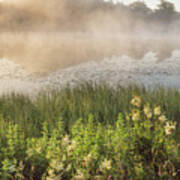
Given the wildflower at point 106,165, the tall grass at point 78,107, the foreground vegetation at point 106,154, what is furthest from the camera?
A: the tall grass at point 78,107

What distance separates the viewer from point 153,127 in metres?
4.75

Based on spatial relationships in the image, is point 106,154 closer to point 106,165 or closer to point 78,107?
point 106,165

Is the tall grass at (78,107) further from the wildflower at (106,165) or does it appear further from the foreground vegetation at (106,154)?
the wildflower at (106,165)

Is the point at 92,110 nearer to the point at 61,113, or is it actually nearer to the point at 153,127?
the point at 61,113

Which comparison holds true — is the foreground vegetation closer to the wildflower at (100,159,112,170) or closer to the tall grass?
the wildflower at (100,159,112,170)

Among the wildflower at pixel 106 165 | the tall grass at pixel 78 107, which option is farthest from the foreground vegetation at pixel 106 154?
the tall grass at pixel 78 107

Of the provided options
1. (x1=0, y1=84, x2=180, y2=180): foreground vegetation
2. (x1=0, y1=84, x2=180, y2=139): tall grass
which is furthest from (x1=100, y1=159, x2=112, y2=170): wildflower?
(x1=0, y1=84, x2=180, y2=139): tall grass

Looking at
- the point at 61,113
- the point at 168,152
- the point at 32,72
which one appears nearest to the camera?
the point at 168,152

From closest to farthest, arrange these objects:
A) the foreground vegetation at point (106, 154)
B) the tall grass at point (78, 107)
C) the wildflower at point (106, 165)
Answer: the wildflower at point (106, 165)
the foreground vegetation at point (106, 154)
the tall grass at point (78, 107)

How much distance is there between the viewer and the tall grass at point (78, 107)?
22.8 feet

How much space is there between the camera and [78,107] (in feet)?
25.5

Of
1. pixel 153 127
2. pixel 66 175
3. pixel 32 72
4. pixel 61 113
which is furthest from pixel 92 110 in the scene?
pixel 32 72

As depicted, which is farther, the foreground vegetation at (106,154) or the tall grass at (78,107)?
the tall grass at (78,107)

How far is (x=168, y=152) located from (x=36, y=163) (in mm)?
1742
